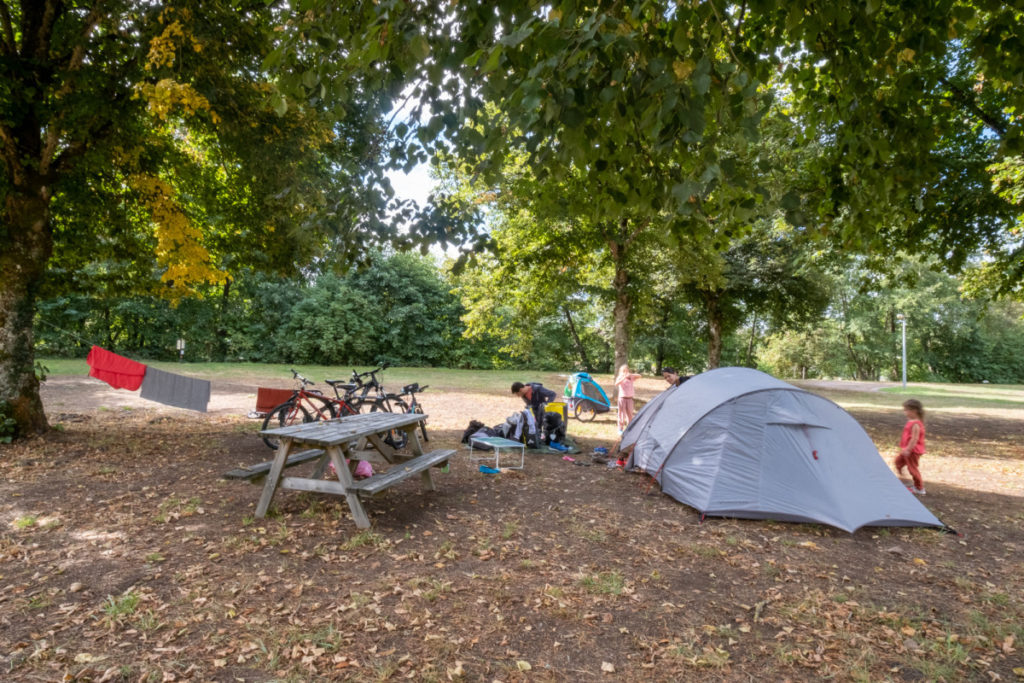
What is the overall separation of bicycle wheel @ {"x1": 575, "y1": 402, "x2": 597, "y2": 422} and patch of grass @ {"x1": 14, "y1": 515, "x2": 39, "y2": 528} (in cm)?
994

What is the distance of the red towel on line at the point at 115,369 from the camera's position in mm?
7961

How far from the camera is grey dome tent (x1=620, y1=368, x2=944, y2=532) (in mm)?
5613

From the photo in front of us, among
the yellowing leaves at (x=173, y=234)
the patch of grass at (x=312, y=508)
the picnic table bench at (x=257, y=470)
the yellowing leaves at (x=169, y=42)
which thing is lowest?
the patch of grass at (x=312, y=508)

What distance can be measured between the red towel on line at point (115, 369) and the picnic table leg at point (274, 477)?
435 cm

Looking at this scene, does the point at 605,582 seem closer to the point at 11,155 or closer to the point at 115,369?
the point at 115,369

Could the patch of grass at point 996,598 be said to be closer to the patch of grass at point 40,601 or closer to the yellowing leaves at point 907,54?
the yellowing leaves at point 907,54

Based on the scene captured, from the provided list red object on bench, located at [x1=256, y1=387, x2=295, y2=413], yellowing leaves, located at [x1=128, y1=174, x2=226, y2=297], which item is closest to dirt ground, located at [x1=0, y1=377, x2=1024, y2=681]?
red object on bench, located at [x1=256, y1=387, x2=295, y2=413]

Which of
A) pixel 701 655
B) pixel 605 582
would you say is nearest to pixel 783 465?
pixel 605 582

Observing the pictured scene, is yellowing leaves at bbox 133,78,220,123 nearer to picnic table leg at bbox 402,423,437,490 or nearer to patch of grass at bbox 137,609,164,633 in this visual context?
picnic table leg at bbox 402,423,437,490

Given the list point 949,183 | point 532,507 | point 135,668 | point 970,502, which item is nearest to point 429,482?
point 532,507

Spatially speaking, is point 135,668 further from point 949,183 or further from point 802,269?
point 802,269

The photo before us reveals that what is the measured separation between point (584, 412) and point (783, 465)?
8.09m

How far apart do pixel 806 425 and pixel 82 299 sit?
37.5m

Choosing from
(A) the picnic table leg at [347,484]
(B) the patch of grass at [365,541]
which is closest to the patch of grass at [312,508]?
(A) the picnic table leg at [347,484]
